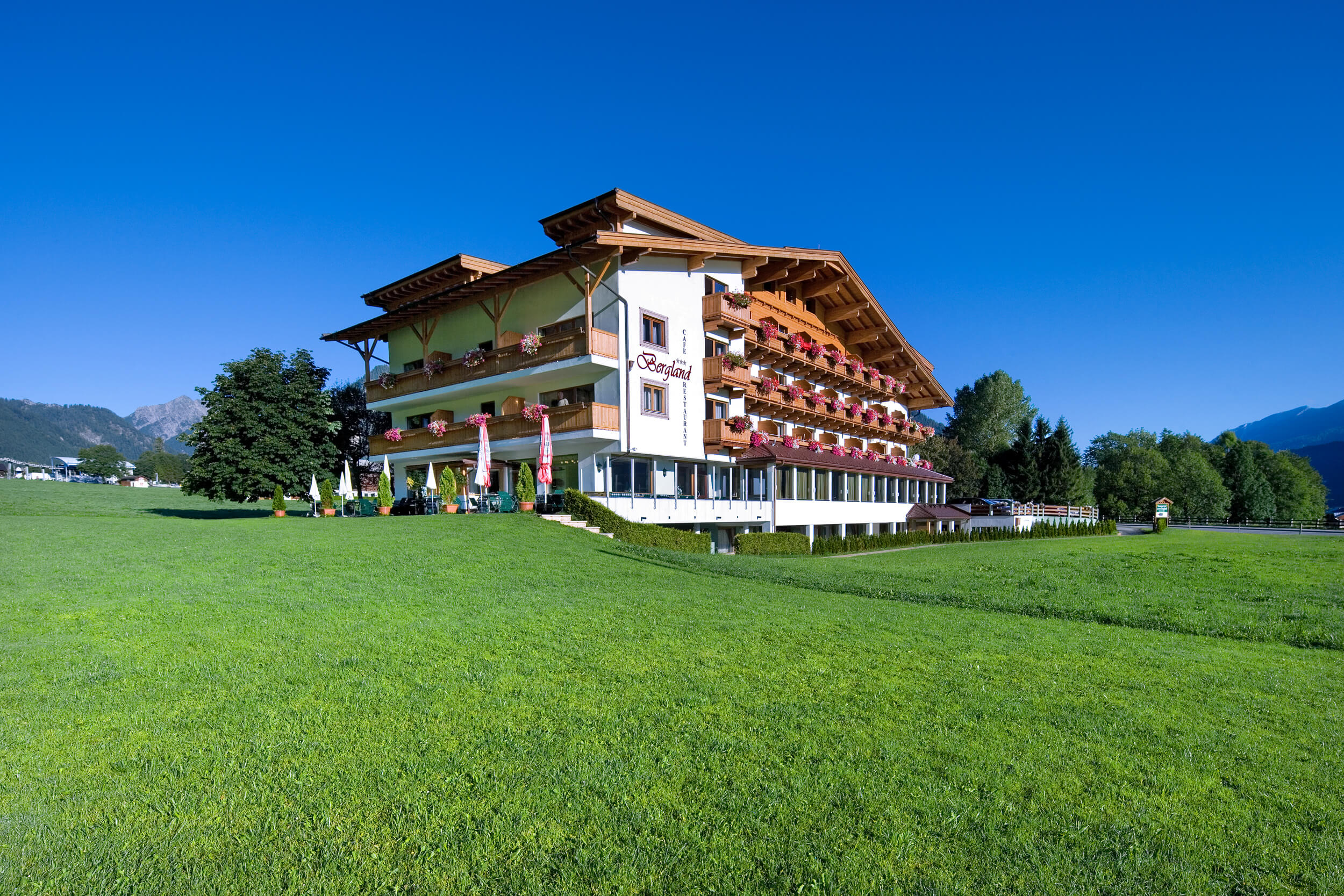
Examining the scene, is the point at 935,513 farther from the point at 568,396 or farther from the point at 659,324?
the point at 568,396

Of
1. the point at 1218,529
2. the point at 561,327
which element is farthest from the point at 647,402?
the point at 1218,529

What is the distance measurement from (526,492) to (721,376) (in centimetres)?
1035

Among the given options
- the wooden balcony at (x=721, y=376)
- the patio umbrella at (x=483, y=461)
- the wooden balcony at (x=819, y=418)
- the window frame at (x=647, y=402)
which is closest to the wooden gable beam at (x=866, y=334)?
the wooden balcony at (x=819, y=418)

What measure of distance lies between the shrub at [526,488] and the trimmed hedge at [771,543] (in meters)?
8.77

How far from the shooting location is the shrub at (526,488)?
981 inches

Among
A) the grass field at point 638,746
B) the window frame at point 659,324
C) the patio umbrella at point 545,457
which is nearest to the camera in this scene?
the grass field at point 638,746

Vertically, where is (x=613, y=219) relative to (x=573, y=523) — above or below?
above

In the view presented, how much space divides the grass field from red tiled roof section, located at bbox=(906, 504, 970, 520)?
3827 cm

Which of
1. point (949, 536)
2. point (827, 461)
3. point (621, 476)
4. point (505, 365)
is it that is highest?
point (505, 365)

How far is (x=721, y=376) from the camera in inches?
1186

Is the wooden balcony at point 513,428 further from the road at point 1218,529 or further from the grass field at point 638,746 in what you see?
the road at point 1218,529

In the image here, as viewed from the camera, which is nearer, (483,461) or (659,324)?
(483,461)

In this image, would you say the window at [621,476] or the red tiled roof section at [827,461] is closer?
the window at [621,476]

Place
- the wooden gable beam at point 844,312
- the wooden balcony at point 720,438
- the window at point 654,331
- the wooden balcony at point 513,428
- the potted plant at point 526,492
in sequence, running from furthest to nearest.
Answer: the wooden gable beam at point 844,312 < the wooden balcony at point 720,438 < the window at point 654,331 < the wooden balcony at point 513,428 < the potted plant at point 526,492
